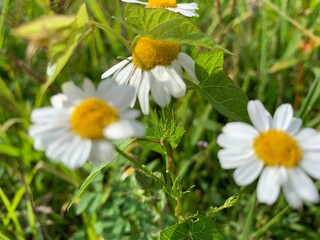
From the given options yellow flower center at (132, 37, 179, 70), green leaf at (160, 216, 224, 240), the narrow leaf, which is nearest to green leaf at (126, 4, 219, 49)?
yellow flower center at (132, 37, 179, 70)

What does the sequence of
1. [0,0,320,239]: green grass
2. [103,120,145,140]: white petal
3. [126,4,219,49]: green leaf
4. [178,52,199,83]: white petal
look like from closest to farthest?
1. [103,120,145,140]: white petal
2. [126,4,219,49]: green leaf
3. [178,52,199,83]: white petal
4. [0,0,320,239]: green grass

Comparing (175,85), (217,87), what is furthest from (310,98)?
(175,85)

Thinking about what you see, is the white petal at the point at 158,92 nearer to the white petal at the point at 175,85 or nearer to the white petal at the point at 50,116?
the white petal at the point at 175,85

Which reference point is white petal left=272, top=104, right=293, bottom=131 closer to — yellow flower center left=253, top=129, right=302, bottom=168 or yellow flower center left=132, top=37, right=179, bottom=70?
yellow flower center left=253, top=129, right=302, bottom=168

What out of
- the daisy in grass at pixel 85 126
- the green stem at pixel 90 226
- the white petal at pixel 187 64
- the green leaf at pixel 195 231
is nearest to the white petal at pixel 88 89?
the daisy in grass at pixel 85 126

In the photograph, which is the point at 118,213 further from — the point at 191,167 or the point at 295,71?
the point at 295,71

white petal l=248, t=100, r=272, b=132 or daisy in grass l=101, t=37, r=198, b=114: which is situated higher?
daisy in grass l=101, t=37, r=198, b=114
